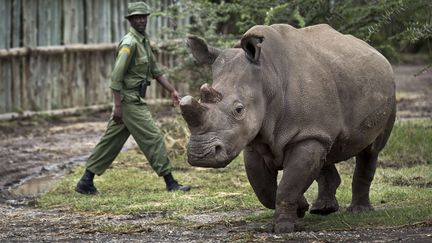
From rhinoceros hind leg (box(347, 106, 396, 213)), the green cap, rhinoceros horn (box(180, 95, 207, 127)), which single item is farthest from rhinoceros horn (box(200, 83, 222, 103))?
the green cap

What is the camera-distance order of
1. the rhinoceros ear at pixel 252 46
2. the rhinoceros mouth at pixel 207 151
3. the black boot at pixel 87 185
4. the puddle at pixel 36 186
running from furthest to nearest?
the puddle at pixel 36 186 < the black boot at pixel 87 185 < the rhinoceros ear at pixel 252 46 < the rhinoceros mouth at pixel 207 151

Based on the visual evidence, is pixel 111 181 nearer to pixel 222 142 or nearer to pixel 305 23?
pixel 305 23

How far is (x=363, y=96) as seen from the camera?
30.6 feet

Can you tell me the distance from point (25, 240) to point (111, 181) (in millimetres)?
3704

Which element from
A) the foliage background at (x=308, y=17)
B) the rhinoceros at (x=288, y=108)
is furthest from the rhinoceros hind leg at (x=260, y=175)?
the foliage background at (x=308, y=17)

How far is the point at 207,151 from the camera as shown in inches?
320

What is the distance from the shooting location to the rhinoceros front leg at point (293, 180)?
28.8 ft

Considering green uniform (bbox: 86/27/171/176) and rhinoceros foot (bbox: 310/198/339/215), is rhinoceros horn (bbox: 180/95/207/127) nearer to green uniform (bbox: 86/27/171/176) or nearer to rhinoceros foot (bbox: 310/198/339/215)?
rhinoceros foot (bbox: 310/198/339/215)

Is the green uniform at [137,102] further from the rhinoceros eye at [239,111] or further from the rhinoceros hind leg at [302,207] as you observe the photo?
the rhinoceros eye at [239,111]

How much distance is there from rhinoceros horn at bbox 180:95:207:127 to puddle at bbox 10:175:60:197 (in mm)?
4351

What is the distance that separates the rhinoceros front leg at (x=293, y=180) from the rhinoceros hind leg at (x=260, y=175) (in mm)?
365

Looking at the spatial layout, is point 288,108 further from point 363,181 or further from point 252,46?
point 363,181

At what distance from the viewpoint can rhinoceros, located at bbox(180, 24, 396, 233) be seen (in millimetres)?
8266

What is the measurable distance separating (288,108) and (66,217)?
2.57 m
